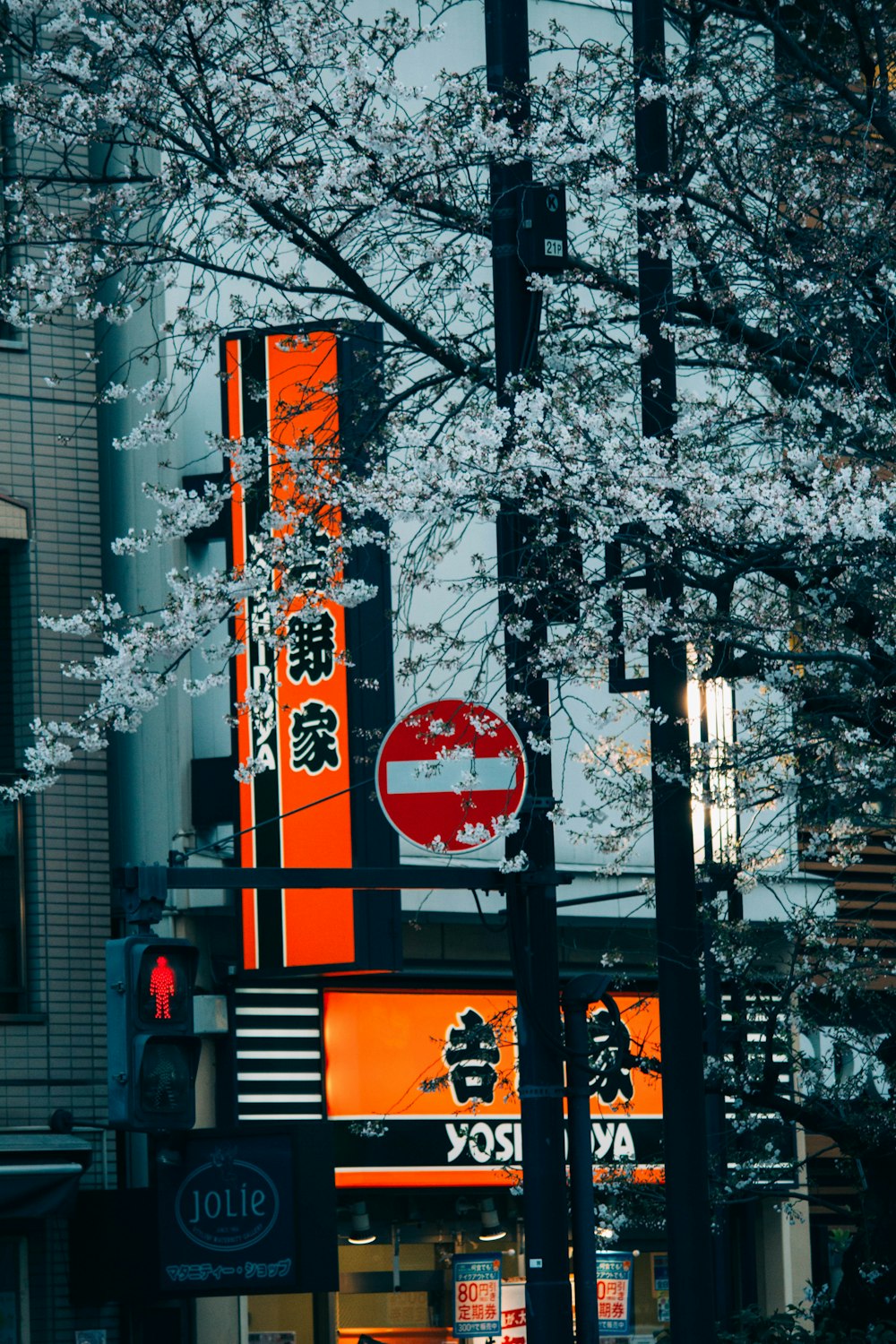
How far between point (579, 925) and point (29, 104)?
33.3ft

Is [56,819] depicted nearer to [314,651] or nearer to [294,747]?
[294,747]

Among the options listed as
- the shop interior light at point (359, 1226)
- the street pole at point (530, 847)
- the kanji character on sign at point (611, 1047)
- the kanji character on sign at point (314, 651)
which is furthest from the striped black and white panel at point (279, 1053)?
the street pole at point (530, 847)

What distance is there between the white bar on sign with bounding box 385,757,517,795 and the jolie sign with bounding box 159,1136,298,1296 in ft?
18.1

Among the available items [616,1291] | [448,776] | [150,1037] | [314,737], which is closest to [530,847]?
[448,776]

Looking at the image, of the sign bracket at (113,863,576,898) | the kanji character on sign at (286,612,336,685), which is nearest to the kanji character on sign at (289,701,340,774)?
the kanji character on sign at (286,612,336,685)

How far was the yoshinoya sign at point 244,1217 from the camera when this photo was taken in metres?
14.9

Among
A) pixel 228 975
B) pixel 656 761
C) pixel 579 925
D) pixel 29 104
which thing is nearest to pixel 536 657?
pixel 656 761

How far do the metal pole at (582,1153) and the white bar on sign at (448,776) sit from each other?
44.2 inches

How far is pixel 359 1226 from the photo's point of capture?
55.9 ft

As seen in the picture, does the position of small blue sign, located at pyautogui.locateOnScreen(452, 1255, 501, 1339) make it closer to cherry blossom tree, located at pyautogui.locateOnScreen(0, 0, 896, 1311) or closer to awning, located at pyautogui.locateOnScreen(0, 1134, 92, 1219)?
awning, located at pyautogui.locateOnScreen(0, 1134, 92, 1219)

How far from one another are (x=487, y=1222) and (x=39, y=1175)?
4654 millimetres

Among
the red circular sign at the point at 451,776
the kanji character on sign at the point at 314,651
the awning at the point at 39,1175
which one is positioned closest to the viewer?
the red circular sign at the point at 451,776

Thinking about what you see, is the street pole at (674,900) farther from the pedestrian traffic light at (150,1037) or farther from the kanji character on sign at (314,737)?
the kanji character on sign at (314,737)

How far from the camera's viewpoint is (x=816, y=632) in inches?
408
